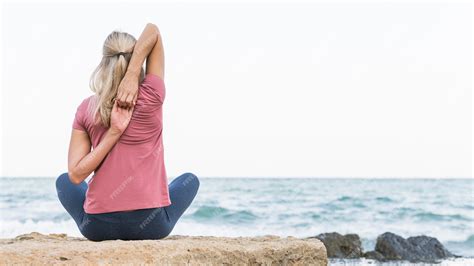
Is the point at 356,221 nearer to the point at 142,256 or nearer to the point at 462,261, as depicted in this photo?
the point at 462,261

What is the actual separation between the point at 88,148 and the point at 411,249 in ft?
23.3

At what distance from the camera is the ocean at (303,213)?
15.0m

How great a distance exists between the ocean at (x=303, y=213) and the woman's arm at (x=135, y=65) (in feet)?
24.0

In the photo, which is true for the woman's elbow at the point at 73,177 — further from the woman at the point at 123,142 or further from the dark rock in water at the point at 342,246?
the dark rock in water at the point at 342,246

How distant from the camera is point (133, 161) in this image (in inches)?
151

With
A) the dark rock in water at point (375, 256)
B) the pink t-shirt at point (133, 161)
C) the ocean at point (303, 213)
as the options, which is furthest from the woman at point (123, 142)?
the ocean at point (303, 213)

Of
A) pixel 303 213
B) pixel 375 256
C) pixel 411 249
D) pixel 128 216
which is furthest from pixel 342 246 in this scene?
pixel 303 213

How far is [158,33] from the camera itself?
3932mm

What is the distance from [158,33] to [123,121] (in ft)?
1.83

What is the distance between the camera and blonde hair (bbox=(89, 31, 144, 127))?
3.77 m

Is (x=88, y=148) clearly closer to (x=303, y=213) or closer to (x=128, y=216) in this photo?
(x=128, y=216)

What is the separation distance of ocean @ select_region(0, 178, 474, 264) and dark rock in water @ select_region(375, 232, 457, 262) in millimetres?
522

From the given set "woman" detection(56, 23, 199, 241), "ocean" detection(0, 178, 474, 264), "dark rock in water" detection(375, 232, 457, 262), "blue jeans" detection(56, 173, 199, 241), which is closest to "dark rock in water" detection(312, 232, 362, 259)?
"dark rock in water" detection(375, 232, 457, 262)

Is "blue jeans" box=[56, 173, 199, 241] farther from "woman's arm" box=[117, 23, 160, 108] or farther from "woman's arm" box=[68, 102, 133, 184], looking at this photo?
"woman's arm" box=[117, 23, 160, 108]
